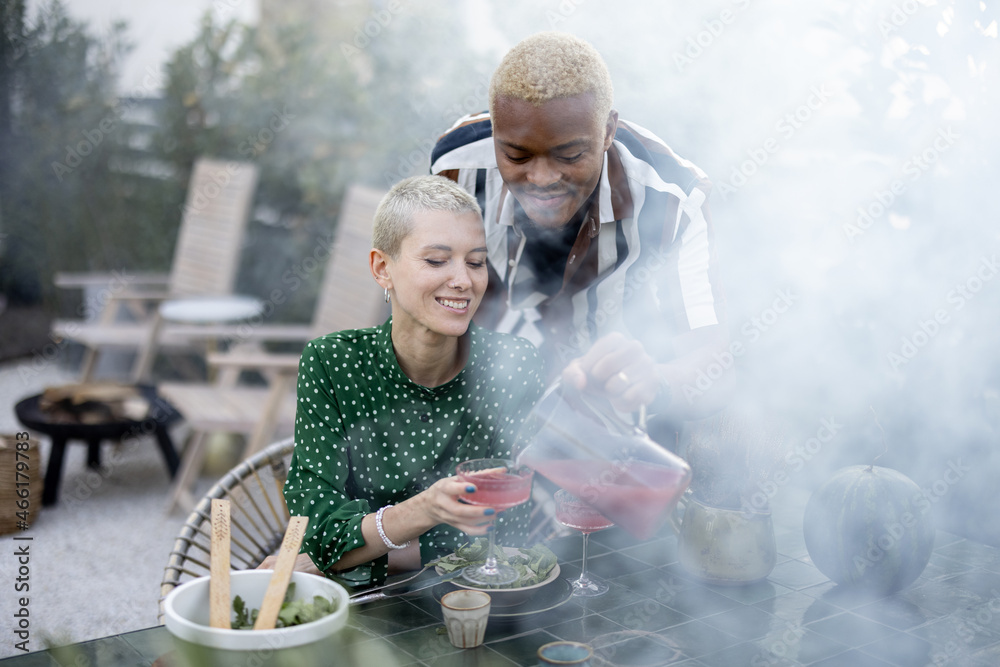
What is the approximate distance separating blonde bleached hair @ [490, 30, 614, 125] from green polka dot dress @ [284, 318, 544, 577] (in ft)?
2.12

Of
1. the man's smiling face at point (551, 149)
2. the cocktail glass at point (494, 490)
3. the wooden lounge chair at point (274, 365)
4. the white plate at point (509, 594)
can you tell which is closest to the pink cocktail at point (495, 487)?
the cocktail glass at point (494, 490)

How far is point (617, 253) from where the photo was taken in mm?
2322

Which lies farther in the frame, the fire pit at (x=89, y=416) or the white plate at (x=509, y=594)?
the fire pit at (x=89, y=416)

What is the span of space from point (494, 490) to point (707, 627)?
0.46 metres

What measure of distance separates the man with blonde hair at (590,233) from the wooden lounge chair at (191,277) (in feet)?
11.6

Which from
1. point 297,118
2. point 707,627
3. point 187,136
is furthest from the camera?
point 187,136

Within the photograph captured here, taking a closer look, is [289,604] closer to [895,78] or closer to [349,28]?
[895,78]

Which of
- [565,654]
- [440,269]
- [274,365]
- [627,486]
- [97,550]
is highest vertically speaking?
[440,269]

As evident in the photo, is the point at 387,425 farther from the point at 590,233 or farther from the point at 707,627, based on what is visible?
the point at 707,627

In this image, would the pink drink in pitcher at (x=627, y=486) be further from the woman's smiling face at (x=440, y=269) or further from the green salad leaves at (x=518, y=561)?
the woman's smiling face at (x=440, y=269)

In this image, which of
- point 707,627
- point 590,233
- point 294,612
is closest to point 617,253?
point 590,233

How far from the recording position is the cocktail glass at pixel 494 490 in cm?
146

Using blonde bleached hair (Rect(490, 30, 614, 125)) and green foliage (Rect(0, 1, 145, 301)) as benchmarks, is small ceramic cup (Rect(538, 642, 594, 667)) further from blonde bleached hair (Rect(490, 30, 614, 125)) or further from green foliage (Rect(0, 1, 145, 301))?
green foliage (Rect(0, 1, 145, 301))

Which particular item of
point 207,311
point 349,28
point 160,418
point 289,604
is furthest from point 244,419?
A: point 349,28
